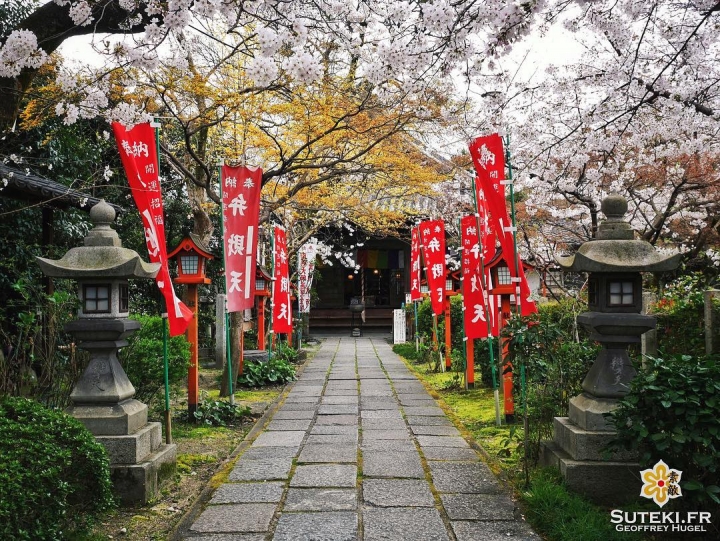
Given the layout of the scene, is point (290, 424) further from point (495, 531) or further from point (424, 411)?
point (495, 531)

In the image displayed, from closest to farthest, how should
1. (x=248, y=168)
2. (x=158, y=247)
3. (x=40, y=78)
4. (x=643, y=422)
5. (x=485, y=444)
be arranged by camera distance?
(x=643, y=422) → (x=158, y=247) → (x=485, y=444) → (x=248, y=168) → (x=40, y=78)

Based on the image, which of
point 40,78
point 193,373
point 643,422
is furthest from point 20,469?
point 40,78

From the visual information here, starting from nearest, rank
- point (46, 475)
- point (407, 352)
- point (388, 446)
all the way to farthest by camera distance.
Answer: point (46, 475), point (388, 446), point (407, 352)

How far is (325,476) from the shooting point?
515cm

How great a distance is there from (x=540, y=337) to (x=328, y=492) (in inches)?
87.5

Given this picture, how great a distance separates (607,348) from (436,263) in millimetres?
8012

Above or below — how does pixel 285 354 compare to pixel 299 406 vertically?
above

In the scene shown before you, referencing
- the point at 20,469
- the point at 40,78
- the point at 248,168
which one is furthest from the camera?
the point at 40,78

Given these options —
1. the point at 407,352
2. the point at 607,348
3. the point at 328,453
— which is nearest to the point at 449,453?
the point at 328,453

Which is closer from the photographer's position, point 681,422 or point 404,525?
point 681,422

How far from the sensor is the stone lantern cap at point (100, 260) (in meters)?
4.66

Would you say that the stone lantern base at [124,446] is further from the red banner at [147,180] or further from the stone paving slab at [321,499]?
the red banner at [147,180]

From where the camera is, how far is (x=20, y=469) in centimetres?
311

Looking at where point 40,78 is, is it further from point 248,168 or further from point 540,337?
point 540,337
